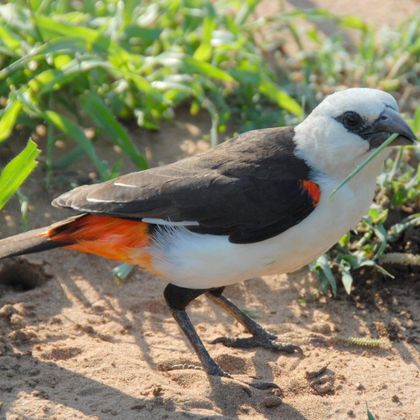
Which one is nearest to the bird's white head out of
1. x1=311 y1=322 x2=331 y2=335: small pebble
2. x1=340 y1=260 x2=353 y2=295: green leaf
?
x1=340 y1=260 x2=353 y2=295: green leaf

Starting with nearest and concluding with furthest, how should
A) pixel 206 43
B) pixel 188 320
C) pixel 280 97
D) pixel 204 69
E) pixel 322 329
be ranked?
pixel 188 320 → pixel 322 329 → pixel 204 69 → pixel 280 97 → pixel 206 43

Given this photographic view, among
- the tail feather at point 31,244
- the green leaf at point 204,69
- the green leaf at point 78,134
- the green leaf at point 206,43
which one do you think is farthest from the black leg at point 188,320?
the green leaf at point 206,43

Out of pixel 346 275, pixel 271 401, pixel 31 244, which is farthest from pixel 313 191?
pixel 31 244

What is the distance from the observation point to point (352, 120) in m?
4.48

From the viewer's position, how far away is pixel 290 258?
14.8ft

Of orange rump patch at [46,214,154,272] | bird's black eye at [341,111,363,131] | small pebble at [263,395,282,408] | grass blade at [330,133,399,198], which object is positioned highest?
bird's black eye at [341,111,363,131]

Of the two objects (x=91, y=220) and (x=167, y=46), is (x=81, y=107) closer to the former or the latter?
(x=167, y=46)

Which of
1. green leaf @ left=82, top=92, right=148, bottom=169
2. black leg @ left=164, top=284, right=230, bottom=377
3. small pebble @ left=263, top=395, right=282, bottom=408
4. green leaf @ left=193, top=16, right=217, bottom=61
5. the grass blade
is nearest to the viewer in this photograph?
the grass blade

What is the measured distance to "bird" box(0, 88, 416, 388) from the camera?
446 centimetres

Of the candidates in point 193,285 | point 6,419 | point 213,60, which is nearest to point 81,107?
point 213,60

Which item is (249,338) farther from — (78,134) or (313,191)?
(78,134)

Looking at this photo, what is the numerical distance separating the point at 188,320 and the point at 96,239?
0.60m

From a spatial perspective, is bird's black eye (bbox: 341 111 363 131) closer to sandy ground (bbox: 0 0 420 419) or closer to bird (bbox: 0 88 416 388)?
bird (bbox: 0 88 416 388)

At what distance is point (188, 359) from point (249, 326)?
1.25 feet
